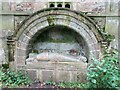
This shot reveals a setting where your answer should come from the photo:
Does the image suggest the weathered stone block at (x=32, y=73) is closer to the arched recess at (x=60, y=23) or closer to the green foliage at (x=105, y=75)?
the arched recess at (x=60, y=23)

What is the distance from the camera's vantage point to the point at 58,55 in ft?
19.0

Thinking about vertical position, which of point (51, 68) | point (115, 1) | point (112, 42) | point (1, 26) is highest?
point (115, 1)

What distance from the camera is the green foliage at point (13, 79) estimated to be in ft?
18.1

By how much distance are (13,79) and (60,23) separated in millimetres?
1727

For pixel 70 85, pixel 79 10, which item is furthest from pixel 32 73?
pixel 79 10

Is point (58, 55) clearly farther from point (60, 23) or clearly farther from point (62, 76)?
point (60, 23)

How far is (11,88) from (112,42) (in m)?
2.66

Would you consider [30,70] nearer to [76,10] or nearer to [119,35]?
[76,10]

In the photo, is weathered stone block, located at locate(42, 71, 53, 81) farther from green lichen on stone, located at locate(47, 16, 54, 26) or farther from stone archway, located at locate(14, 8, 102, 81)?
green lichen on stone, located at locate(47, 16, 54, 26)

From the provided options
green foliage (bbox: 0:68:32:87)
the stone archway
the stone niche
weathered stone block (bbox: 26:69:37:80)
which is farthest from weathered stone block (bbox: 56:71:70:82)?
green foliage (bbox: 0:68:32:87)

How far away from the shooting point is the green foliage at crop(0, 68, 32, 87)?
551cm

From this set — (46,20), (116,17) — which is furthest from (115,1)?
(46,20)

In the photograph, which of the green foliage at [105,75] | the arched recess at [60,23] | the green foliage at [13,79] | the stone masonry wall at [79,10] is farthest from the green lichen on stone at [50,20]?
the green foliage at [105,75]

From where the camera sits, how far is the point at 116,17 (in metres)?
5.86
